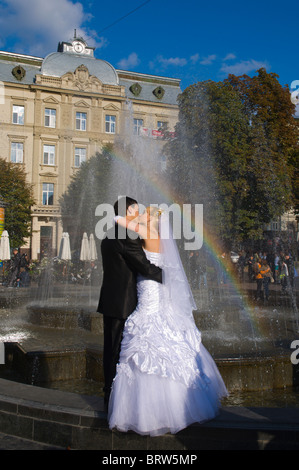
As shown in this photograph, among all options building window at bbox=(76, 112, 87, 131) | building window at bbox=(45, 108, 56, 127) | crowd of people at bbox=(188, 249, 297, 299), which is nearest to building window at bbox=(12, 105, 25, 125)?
building window at bbox=(45, 108, 56, 127)

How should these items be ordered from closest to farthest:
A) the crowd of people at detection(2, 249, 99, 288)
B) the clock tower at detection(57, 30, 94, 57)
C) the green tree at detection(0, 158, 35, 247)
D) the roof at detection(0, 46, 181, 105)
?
the crowd of people at detection(2, 249, 99, 288), the green tree at detection(0, 158, 35, 247), the roof at detection(0, 46, 181, 105), the clock tower at detection(57, 30, 94, 57)

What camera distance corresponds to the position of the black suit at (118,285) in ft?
13.4

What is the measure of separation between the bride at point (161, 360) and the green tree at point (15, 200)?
34587 mm

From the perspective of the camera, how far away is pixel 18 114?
143 ft

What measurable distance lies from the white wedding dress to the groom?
83 millimetres

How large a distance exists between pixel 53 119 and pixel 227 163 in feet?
80.9

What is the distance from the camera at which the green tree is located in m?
37.5

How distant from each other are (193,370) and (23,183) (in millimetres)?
36844

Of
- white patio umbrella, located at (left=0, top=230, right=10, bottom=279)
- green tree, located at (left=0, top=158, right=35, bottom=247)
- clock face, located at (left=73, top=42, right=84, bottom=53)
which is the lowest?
white patio umbrella, located at (left=0, top=230, right=10, bottom=279)

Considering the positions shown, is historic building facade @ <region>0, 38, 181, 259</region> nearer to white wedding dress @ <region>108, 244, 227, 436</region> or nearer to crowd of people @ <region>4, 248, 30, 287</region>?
crowd of people @ <region>4, 248, 30, 287</region>

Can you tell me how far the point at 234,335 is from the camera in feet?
29.0

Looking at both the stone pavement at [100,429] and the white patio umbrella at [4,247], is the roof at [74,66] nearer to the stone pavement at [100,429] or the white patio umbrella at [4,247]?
the white patio umbrella at [4,247]

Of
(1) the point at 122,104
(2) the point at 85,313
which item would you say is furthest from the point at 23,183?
(2) the point at 85,313

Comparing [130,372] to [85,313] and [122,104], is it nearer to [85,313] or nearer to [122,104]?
[85,313]
